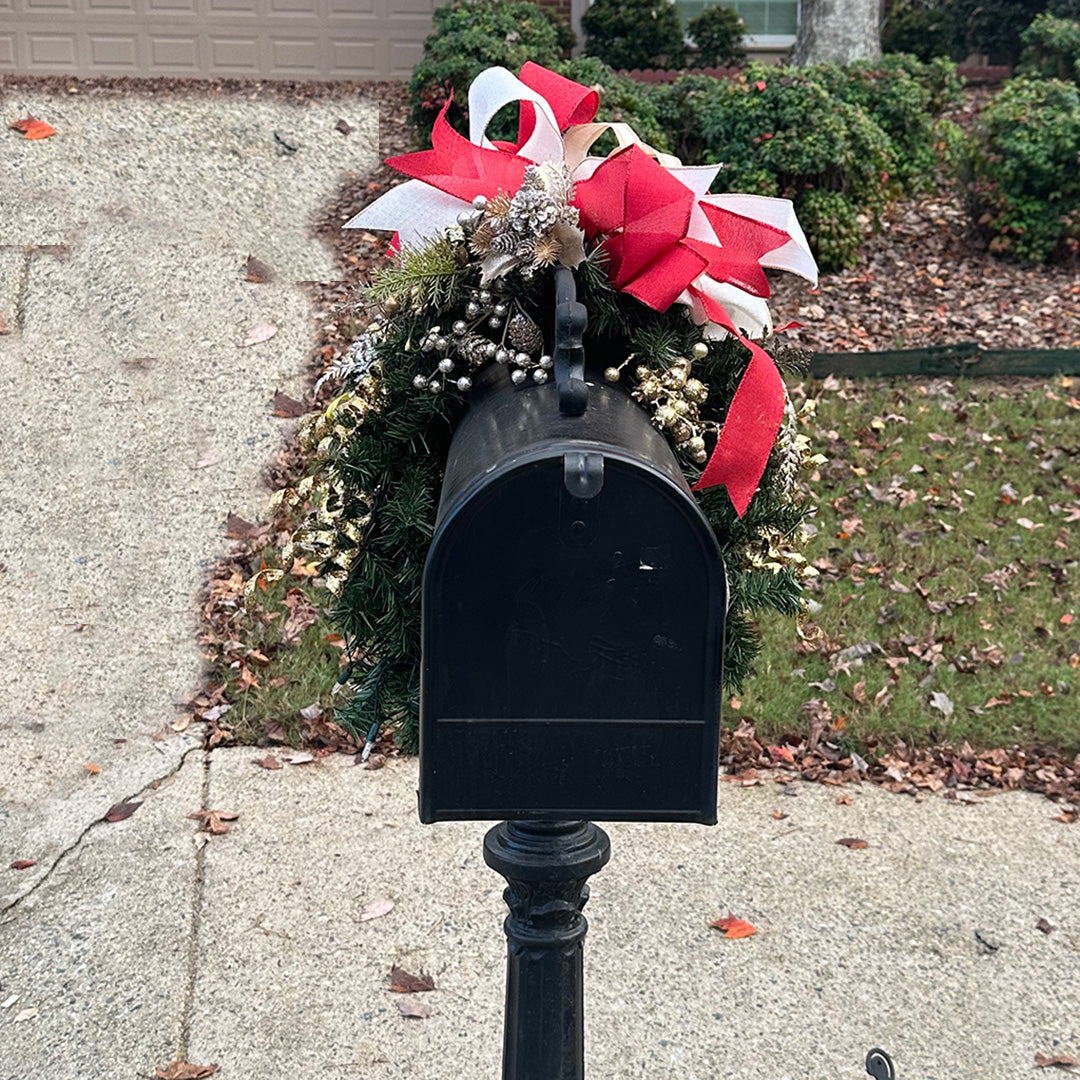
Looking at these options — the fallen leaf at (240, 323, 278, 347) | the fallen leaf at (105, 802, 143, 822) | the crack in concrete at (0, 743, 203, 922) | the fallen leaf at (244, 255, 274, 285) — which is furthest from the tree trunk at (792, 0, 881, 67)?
the fallen leaf at (105, 802, 143, 822)

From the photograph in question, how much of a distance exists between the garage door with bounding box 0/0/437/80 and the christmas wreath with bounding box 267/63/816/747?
895cm

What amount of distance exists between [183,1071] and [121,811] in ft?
3.70

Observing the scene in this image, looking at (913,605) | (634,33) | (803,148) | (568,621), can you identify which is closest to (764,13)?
(634,33)

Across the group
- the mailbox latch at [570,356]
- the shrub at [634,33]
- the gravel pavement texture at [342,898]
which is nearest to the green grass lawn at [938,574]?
the gravel pavement texture at [342,898]

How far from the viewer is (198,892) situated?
3.62 m

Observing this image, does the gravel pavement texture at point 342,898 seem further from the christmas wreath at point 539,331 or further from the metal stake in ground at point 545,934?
the christmas wreath at point 539,331

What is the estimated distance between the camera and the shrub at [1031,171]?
7676 millimetres

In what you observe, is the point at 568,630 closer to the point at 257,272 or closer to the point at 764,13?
the point at 257,272

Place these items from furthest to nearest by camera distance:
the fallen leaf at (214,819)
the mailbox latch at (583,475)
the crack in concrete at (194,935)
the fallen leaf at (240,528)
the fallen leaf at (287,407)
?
the fallen leaf at (287,407) → the fallen leaf at (240,528) → the fallen leaf at (214,819) → the crack in concrete at (194,935) → the mailbox latch at (583,475)

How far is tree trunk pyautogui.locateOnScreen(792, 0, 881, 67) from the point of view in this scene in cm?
945

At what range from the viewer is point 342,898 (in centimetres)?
363

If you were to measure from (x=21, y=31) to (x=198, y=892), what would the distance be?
8782 millimetres

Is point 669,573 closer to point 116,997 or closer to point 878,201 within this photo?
point 116,997

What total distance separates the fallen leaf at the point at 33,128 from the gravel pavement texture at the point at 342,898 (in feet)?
11.6
